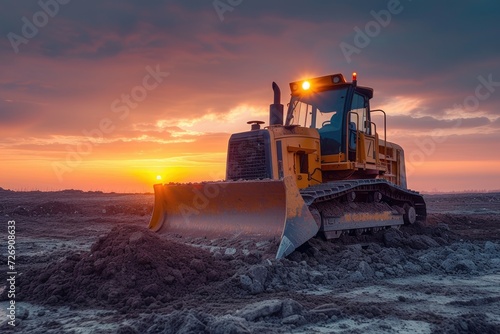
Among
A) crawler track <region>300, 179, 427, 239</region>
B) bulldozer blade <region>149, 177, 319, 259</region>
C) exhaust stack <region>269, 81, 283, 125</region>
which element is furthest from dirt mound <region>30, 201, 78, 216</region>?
crawler track <region>300, 179, 427, 239</region>

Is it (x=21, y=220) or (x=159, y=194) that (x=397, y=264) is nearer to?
(x=159, y=194)

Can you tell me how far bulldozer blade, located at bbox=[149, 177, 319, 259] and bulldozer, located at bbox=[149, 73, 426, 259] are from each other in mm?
17

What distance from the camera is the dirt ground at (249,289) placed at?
193 inches

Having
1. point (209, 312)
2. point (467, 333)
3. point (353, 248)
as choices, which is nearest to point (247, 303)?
point (209, 312)

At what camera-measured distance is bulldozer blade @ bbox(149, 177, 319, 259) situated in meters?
7.87

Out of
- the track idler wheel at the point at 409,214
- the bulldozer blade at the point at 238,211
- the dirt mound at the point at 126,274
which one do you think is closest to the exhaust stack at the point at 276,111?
the bulldozer blade at the point at 238,211

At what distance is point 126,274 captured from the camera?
6.18 meters

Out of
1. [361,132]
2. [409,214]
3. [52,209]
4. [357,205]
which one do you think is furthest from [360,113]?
[52,209]

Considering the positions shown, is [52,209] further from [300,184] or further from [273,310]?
[273,310]

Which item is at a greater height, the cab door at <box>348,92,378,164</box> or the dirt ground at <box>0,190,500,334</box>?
the cab door at <box>348,92,378,164</box>

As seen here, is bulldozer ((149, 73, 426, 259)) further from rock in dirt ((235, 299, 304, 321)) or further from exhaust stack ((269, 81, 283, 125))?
rock in dirt ((235, 299, 304, 321))

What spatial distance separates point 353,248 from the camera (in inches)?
331

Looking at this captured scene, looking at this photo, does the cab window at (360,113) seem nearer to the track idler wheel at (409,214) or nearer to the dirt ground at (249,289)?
the track idler wheel at (409,214)

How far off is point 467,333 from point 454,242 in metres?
6.89
